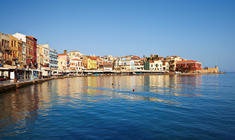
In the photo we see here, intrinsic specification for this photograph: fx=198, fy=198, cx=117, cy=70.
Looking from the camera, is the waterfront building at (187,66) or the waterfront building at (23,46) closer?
the waterfront building at (23,46)

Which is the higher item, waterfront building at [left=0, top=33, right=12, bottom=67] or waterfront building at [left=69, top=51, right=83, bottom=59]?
waterfront building at [left=69, top=51, right=83, bottom=59]

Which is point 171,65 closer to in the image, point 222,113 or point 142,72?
point 142,72

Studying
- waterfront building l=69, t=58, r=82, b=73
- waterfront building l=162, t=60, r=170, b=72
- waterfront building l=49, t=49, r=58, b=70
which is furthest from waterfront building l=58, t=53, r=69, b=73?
waterfront building l=162, t=60, r=170, b=72

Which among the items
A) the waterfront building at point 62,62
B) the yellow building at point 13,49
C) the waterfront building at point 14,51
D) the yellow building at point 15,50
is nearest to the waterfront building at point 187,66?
the waterfront building at point 62,62

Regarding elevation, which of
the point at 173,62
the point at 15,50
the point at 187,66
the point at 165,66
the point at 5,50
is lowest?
the point at 187,66

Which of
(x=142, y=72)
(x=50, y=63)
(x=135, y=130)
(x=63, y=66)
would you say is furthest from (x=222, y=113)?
(x=142, y=72)

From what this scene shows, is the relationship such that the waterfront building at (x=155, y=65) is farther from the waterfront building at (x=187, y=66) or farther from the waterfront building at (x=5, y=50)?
the waterfront building at (x=5, y=50)

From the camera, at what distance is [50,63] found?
11388cm

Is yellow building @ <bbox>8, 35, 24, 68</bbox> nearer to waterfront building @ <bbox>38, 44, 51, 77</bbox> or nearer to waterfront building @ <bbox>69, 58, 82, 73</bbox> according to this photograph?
waterfront building @ <bbox>38, 44, 51, 77</bbox>

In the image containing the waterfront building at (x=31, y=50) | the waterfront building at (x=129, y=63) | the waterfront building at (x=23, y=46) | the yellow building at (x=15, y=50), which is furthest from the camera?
the waterfront building at (x=129, y=63)

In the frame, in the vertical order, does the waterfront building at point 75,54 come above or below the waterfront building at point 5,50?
above

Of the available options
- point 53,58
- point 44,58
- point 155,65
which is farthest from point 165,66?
point 44,58

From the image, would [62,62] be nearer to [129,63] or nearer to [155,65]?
[129,63]

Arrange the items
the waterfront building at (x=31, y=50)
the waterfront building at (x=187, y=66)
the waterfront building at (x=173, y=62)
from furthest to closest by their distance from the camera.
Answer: the waterfront building at (x=173, y=62)
the waterfront building at (x=187, y=66)
the waterfront building at (x=31, y=50)
